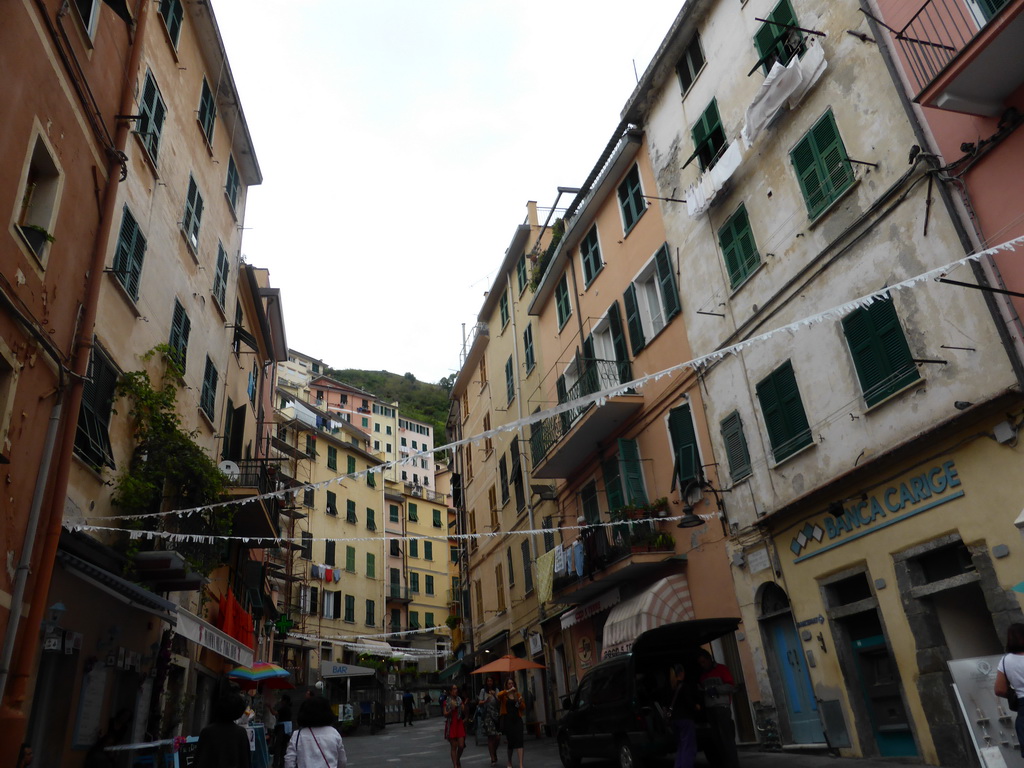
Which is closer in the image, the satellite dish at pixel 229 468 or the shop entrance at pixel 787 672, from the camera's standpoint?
the shop entrance at pixel 787 672

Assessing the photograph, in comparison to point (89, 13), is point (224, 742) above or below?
below

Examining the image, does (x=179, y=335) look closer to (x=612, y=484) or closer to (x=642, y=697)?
(x=612, y=484)

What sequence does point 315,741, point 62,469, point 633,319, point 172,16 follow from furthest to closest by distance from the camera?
1. point 633,319
2. point 172,16
3. point 62,469
4. point 315,741

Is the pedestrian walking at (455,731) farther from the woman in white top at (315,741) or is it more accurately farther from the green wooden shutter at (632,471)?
the woman in white top at (315,741)

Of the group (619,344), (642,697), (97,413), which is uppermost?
(619,344)

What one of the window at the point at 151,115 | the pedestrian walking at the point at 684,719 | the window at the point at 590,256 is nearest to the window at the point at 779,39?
the window at the point at 590,256

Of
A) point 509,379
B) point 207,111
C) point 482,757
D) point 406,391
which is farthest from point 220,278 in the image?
point 406,391

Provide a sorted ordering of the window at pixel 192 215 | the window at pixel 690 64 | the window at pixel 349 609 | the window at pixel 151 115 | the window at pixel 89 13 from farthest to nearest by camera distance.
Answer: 1. the window at pixel 349 609
2. the window at pixel 690 64
3. the window at pixel 192 215
4. the window at pixel 151 115
5. the window at pixel 89 13

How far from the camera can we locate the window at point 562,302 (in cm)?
2250

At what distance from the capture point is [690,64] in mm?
A: 16547

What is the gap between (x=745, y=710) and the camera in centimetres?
1343

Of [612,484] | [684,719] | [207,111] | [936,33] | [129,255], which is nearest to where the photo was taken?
[684,719]

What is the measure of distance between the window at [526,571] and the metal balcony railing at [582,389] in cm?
547

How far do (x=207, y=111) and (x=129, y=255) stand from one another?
262 inches
